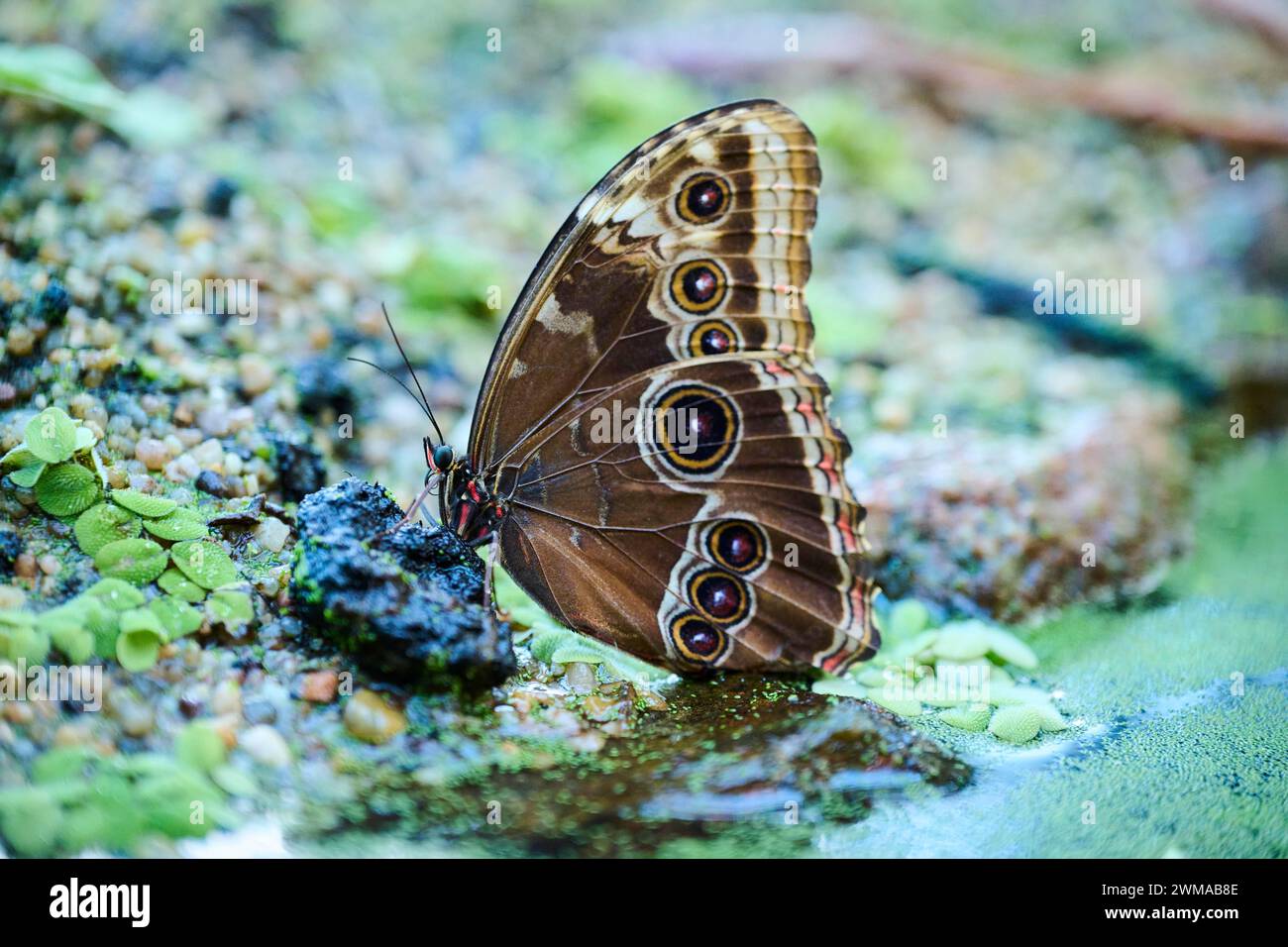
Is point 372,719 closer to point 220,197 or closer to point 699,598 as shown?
point 699,598

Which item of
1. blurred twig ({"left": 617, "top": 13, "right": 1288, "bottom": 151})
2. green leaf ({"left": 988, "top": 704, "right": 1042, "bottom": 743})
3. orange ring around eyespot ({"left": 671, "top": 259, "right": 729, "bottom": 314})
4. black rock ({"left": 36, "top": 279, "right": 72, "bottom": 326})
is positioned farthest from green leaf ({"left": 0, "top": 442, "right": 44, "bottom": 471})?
blurred twig ({"left": 617, "top": 13, "right": 1288, "bottom": 151})

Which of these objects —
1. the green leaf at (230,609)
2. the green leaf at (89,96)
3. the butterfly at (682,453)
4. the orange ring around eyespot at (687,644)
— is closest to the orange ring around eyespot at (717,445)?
the butterfly at (682,453)

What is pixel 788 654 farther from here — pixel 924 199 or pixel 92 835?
pixel 924 199

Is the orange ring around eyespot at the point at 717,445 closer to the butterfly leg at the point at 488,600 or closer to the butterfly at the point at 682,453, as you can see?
the butterfly at the point at 682,453

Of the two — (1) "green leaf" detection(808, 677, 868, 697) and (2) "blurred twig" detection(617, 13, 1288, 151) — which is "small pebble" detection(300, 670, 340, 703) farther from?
(2) "blurred twig" detection(617, 13, 1288, 151)

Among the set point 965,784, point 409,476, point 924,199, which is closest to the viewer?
point 965,784

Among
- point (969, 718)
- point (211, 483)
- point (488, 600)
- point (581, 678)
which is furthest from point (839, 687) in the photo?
point (211, 483)
